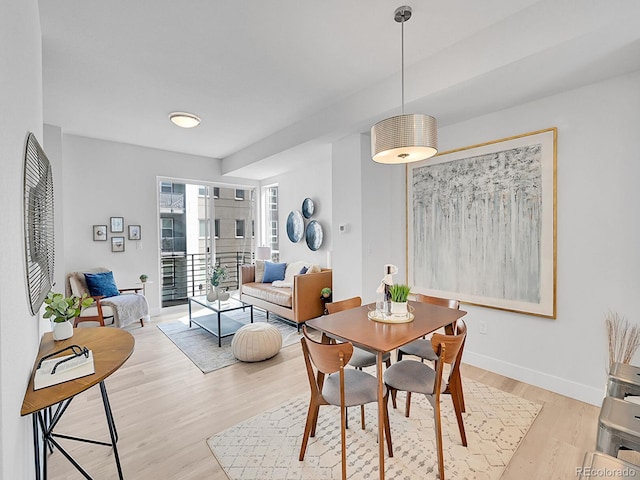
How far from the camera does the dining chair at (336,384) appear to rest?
1.58 meters

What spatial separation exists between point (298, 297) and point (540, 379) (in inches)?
102

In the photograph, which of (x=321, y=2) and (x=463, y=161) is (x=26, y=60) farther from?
(x=463, y=161)

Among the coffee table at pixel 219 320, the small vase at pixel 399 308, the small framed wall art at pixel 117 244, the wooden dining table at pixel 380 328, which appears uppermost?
the small framed wall art at pixel 117 244

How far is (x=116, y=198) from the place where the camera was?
481 cm

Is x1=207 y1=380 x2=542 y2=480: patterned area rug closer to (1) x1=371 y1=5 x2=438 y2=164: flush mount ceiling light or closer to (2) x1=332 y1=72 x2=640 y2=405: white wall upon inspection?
(2) x1=332 y1=72 x2=640 y2=405: white wall

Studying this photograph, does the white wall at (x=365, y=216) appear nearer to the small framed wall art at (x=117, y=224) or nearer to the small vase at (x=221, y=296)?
the small vase at (x=221, y=296)

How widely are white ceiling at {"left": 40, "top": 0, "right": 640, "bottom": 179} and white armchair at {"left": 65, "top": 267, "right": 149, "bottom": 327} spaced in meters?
2.17

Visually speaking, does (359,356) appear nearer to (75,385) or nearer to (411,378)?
(411,378)

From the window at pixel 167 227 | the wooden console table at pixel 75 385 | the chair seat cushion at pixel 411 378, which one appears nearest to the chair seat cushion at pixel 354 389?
the chair seat cushion at pixel 411 378

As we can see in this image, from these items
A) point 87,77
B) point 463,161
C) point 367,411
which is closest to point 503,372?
point 367,411

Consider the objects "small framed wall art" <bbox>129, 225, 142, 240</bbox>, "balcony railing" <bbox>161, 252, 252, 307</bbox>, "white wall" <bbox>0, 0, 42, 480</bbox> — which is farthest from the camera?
"balcony railing" <bbox>161, 252, 252, 307</bbox>

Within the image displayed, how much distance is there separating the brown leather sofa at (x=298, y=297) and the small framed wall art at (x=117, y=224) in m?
2.36

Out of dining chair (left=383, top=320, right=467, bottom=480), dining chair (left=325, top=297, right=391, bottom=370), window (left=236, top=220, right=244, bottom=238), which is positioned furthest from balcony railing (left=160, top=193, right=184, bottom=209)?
dining chair (left=383, top=320, right=467, bottom=480)

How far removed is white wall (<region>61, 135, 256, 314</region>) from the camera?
4453 millimetres
